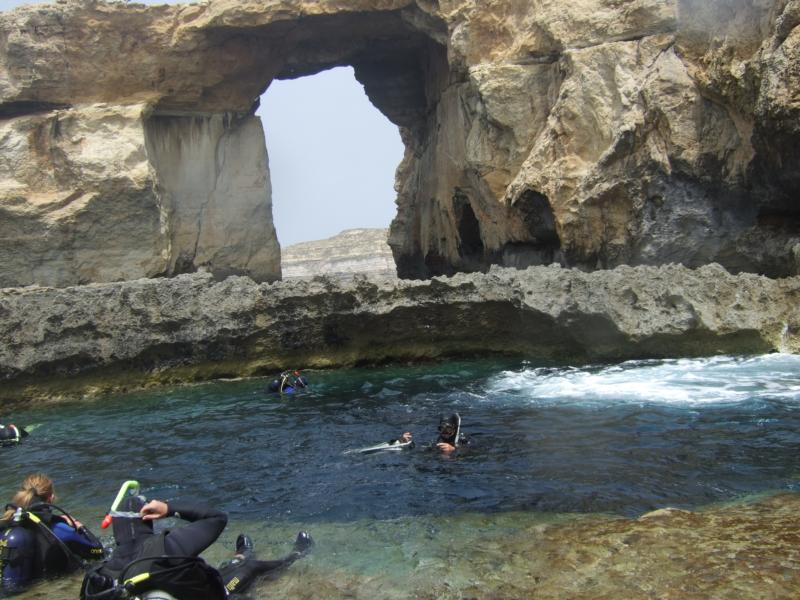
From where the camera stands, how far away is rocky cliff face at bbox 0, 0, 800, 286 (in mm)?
13758

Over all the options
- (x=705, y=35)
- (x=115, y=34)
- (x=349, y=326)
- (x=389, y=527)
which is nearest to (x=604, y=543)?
(x=389, y=527)

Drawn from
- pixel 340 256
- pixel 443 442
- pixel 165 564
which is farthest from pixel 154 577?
pixel 340 256

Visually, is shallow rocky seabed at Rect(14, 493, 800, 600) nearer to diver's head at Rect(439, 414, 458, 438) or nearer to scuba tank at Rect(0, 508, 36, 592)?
scuba tank at Rect(0, 508, 36, 592)

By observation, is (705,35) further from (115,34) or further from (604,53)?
(115,34)

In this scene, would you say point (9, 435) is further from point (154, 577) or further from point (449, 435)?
point (154, 577)

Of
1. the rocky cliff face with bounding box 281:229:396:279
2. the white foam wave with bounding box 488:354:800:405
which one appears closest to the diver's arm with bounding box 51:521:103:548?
the white foam wave with bounding box 488:354:800:405

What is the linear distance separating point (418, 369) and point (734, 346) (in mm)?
5619

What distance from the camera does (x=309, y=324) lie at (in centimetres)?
1393

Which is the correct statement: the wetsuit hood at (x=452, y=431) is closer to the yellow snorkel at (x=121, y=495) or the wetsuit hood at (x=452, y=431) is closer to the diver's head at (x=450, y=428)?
the diver's head at (x=450, y=428)

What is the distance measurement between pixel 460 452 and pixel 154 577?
4711 millimetres

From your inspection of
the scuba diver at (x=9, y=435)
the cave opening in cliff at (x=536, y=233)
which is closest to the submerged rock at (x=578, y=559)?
the scuba diver at (x=9, y=435)

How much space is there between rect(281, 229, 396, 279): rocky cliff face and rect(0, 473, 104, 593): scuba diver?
126ft

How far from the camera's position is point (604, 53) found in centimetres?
1562

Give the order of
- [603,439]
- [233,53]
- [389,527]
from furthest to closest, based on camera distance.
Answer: [233,53] → [603,439] → [389,527]
